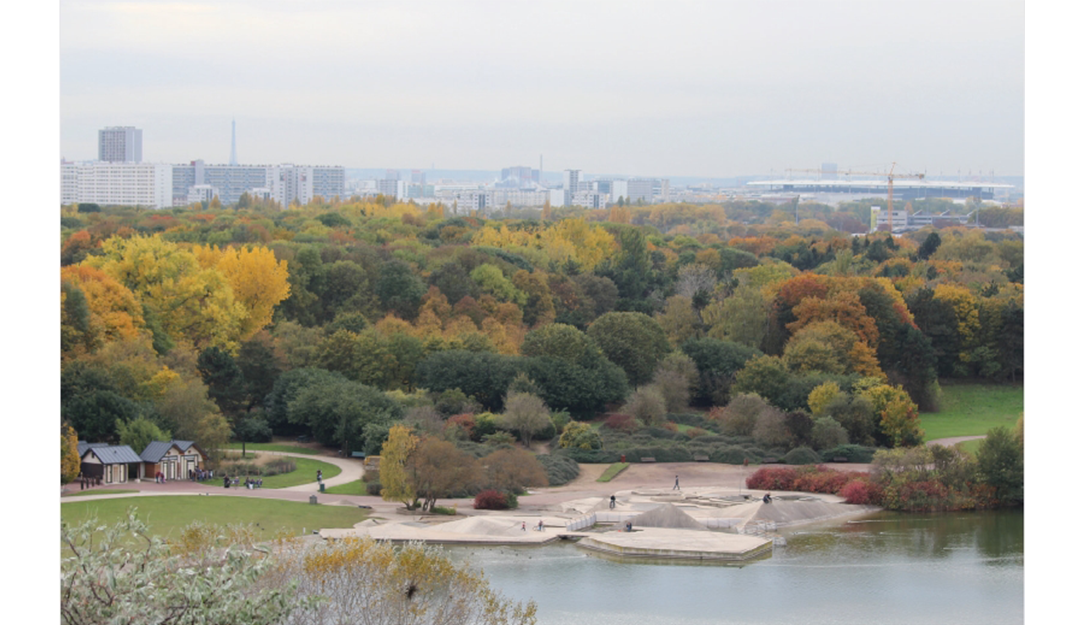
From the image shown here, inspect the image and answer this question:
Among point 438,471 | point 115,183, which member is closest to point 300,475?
point 438,471

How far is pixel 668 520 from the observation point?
18.8m

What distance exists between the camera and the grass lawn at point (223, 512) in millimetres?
17125

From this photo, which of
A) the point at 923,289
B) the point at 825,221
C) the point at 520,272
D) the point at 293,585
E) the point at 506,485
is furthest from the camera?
the point at 825,221

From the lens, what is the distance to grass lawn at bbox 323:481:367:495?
20.6 m

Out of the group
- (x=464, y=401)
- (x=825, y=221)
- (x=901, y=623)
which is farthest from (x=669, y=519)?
(x=825, y=221)

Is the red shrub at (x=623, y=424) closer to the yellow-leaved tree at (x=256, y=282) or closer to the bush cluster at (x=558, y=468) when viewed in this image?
the bush cluster at (x=558, y=468)

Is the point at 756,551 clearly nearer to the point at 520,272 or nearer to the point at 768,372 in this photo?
the point at 768,372

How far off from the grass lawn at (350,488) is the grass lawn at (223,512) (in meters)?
1.32

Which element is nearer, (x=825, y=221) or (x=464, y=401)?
(x=464, y=401)

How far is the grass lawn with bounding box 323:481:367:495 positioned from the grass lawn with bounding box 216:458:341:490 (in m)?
0.65

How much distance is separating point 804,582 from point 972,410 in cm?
1508

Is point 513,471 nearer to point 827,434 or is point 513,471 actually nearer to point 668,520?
Answer: point 668,520

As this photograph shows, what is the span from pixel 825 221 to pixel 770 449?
51.6m
